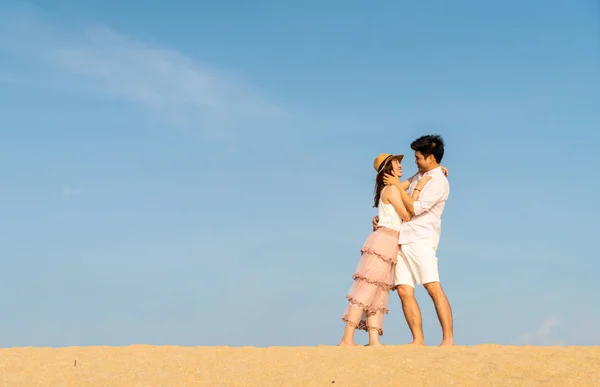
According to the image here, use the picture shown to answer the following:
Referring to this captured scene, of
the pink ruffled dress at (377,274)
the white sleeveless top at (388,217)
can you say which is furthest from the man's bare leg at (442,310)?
the white sleeveless top at (388,217)

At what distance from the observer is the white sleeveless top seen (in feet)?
37.2

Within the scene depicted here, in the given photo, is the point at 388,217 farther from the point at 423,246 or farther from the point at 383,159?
the point at 383,159

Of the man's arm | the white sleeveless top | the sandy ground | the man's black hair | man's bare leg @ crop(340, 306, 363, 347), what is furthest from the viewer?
the man's black hair

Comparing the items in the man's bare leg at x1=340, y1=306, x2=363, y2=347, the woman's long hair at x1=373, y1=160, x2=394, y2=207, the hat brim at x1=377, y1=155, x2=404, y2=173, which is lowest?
the man's bare leg at x1=340, y1=306, x2=363, y2=347

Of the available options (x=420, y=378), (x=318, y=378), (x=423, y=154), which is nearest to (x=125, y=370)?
(x=318, y=378)

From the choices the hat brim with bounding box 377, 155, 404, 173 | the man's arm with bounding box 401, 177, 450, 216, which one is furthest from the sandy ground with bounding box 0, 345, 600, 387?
the hat brim with bounding box 377, 155, 404, 173

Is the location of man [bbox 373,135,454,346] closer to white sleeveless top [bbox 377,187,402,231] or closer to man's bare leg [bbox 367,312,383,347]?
white sleeveless top [bbox 377,187,402,231]

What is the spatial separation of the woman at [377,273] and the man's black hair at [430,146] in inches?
14.5

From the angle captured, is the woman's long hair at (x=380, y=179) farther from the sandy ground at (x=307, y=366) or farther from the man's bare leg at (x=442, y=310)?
the sandy ground at (x=307, y=366)

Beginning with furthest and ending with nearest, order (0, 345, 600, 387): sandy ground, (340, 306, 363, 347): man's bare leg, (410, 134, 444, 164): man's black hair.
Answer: (410, 134, 444, 164): man's black hair → (340, 306, 363, 347): man's bare leg → (0, 345, 600, 387): sandy ground

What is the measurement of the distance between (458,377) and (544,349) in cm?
255

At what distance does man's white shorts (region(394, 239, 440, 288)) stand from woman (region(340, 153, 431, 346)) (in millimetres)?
114

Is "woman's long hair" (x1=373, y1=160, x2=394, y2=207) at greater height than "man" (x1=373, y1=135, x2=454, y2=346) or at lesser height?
greater

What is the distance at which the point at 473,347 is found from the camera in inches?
410
